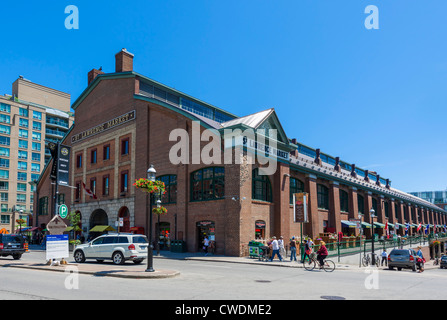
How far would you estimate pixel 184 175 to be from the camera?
33156 mm

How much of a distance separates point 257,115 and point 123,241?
56.6 feet

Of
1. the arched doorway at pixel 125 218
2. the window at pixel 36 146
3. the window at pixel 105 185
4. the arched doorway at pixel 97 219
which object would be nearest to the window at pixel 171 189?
the arched doorway at pixel 125 218

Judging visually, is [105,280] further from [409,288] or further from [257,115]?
[257,115]

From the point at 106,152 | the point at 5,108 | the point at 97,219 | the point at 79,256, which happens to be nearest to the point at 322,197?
the point at 106,152

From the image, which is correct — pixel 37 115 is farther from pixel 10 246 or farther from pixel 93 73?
pixel 10 246

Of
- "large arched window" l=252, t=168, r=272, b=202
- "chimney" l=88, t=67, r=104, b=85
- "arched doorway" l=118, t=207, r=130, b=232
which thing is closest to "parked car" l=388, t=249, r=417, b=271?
"large arched window" l=252, t=168, r=272, b=202

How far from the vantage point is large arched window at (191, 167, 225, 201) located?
30797 millimetres

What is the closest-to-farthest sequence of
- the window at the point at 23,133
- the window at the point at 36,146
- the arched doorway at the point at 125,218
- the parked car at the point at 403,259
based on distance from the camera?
1. the parked car at the point at 403,259
2. the arched doorway at the point at 125,218
3. the window at the point at 23,133
4. the window at the point at 36,146

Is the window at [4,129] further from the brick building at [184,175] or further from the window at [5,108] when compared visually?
the brick building at [184,175]

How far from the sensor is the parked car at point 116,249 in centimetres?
2092

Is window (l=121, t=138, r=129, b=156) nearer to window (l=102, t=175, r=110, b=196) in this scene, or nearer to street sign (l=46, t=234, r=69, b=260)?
window (l=102, t=175, r=110, b=196)

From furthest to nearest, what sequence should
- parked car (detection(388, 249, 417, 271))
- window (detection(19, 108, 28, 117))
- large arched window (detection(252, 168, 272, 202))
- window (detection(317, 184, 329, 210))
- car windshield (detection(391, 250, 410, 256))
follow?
window (detection(19, 108, 28, 117)) → window (detection(317, 184, 329, 210)) → large arched window (detection(252, 168, 272, 202)) → car windshield (detection(391, 250, 410, 256)) → parked car (detection(388, 249, 417, 271))
